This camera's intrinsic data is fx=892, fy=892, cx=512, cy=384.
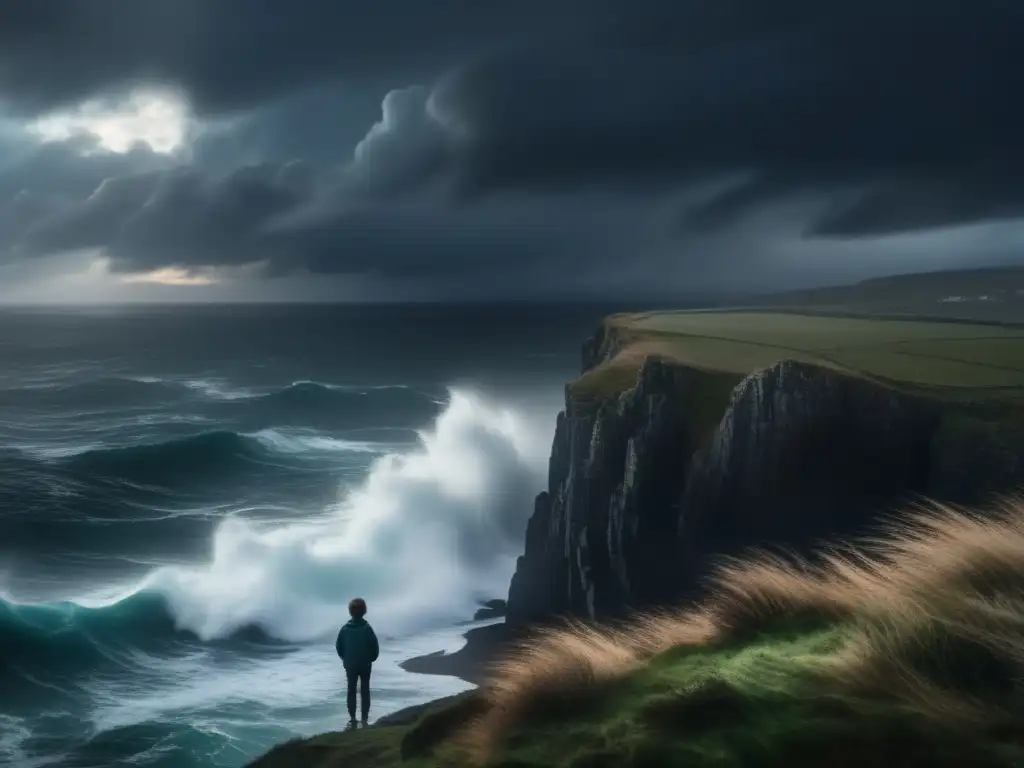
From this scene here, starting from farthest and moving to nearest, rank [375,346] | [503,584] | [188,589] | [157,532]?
Result: [375,346] < [157,532] < [503,584] < [188,589]

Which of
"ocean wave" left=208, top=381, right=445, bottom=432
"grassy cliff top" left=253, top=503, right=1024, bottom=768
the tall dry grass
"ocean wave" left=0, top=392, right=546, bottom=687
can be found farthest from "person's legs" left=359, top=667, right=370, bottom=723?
"ocean wave" left=208, top=381, right=445, bottom=432

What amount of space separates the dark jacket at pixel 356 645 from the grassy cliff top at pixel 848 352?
18.4m

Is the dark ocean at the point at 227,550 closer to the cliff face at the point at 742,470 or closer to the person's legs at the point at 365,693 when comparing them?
the cliff face at the point at 742,470

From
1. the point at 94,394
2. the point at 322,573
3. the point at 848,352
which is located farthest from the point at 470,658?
the point at 94,394

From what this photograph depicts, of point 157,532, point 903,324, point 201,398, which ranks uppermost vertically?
point 201,398

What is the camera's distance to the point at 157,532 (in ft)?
133

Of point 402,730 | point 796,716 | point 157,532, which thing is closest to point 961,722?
point 796,716

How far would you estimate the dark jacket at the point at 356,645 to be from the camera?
36.6 feet

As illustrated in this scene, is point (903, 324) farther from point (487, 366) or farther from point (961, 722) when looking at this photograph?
point (487, 366)

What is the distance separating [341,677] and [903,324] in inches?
1393

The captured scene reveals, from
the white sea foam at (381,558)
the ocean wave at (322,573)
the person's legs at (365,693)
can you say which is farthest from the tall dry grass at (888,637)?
the white sea foam at (381,558)

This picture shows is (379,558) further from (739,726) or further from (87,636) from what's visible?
(739,726)

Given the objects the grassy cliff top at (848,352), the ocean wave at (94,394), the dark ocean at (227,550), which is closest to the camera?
the dark ocean at (227,550)

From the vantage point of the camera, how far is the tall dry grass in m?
4.62
